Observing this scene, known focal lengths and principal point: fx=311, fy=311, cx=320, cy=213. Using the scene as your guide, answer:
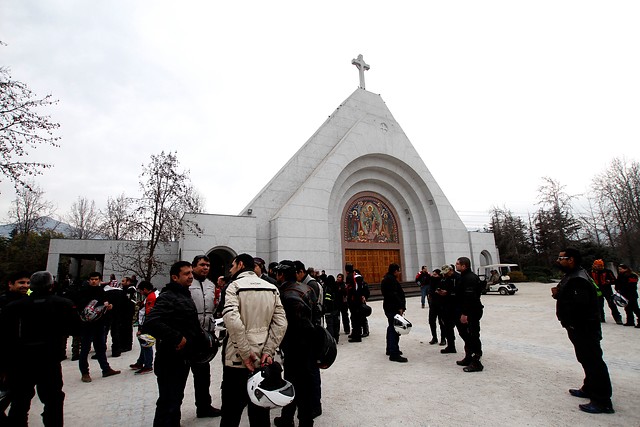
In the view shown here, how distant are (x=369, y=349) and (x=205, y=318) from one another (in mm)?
4408

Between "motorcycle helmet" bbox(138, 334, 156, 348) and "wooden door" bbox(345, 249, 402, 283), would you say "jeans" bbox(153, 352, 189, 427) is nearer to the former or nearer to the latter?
"motorcycle helmet" bbox(138, 334, 156, 348)

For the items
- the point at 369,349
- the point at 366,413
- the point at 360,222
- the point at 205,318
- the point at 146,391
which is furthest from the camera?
the point at 360,222

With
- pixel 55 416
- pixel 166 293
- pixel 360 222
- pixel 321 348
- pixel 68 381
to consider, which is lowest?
pixel 68 381

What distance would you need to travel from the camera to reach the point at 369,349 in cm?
743

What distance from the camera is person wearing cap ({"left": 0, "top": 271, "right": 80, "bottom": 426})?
11.1 feet

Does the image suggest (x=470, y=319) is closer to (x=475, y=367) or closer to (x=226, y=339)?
(x=475, y=367)

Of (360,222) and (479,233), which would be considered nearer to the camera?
(360,222)

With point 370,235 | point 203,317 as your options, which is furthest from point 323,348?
point 370,235

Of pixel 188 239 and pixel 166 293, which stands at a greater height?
pixel 188 239

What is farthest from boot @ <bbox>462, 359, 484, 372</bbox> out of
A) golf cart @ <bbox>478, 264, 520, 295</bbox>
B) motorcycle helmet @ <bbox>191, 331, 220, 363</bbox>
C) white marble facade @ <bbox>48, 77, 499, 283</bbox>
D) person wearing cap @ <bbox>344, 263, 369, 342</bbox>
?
golf cart @ <bbox>478, 264, 520, 295</bbox>

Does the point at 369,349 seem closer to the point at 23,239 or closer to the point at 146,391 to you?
the point at 146,391

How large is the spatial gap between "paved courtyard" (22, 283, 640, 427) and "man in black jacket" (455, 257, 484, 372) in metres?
0.21

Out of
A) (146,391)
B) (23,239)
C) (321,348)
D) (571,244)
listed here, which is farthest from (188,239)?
(571,244)

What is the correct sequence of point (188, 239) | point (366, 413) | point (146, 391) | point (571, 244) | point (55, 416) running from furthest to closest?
point (571, 244) < point (188, 239) < point (146, 391) < point (366, 413) < point (55, 416)
